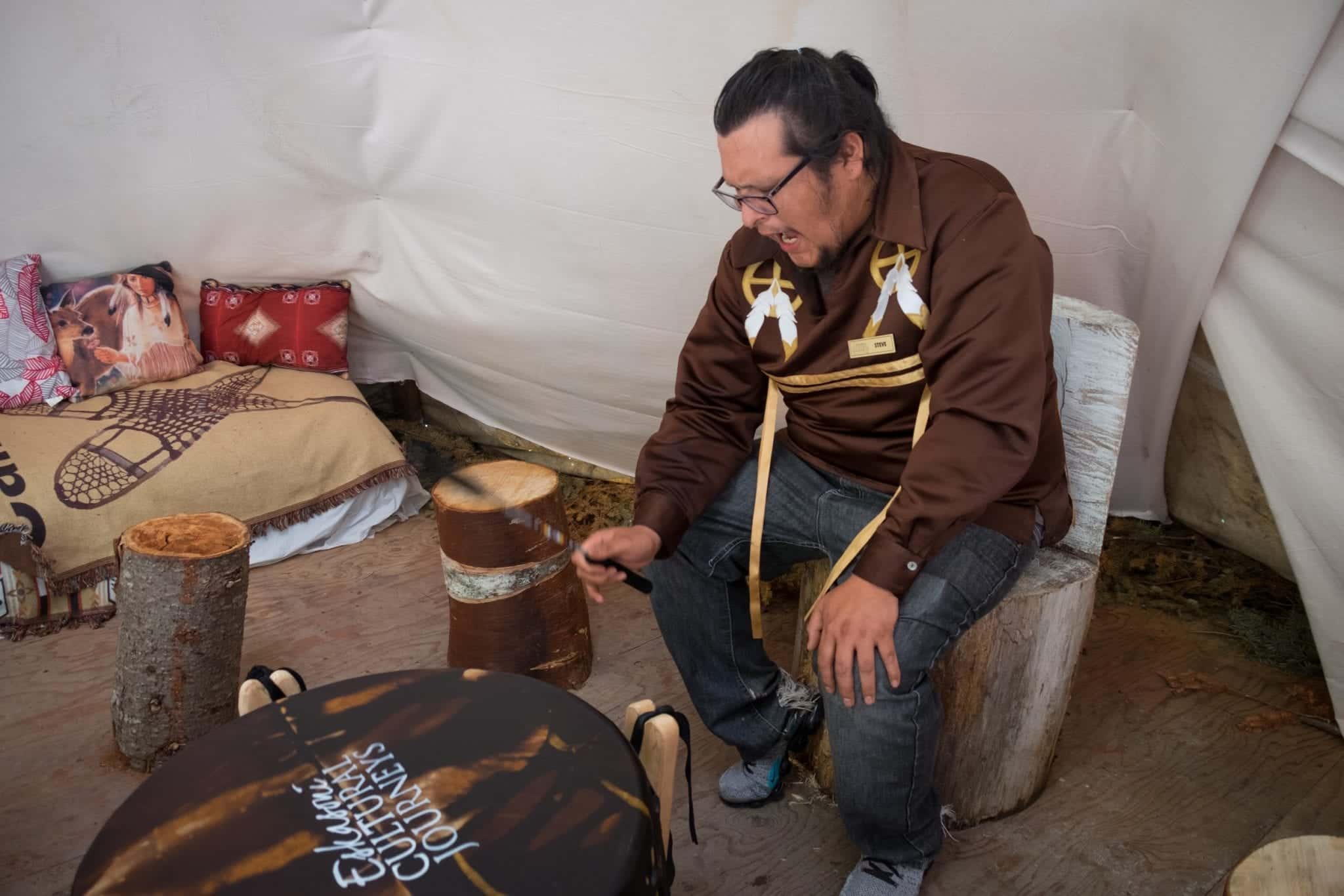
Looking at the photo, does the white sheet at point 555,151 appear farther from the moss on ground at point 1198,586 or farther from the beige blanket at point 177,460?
the beige blanket at point 177,460

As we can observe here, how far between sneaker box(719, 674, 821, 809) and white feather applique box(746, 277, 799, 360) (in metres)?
0.80

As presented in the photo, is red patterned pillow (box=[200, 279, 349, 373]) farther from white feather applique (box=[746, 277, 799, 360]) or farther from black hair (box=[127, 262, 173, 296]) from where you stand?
white feather applique (box=[746, 277, 799, 360])

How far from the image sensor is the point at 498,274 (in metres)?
3.61

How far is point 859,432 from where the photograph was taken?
221 cm

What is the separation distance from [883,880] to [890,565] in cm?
67

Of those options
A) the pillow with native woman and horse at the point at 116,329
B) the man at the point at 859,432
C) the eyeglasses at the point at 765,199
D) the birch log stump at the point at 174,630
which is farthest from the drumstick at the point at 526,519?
the pillow with native woman and horse at the point at 116,329

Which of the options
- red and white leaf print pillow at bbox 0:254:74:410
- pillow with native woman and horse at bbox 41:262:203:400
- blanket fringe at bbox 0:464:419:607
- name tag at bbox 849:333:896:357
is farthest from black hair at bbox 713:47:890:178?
red and white leaf print pillow at bbox 0:254:74:410

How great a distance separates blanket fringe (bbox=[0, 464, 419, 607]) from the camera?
321 cm

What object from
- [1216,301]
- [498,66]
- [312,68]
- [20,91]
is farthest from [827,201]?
[20,91]

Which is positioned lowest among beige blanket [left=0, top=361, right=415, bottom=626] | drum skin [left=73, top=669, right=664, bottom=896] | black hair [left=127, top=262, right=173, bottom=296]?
beige blanket [left=0, top=361, right=415, bottom=626]

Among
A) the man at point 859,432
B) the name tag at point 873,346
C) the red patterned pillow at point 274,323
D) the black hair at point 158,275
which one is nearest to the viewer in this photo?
the man at point 859,432

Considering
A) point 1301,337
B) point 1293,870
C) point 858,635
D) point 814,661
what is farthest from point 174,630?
point 1301,337

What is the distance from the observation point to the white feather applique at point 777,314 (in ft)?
7.18

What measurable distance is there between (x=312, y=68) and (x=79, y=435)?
142 centimetres
